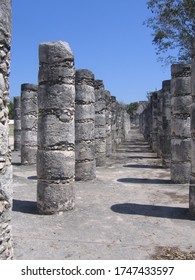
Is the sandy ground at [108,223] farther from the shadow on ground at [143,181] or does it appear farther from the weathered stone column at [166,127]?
the weathered stone column at [166,127]

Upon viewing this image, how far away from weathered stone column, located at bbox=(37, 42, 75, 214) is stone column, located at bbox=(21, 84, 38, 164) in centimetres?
706

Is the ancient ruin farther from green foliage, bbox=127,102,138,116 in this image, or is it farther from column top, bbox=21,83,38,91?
green foliage, bbox=127,102,138,116

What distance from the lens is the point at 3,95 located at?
3594 mm

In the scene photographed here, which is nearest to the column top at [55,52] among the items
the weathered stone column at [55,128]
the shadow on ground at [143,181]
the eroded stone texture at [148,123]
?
the weathered stone column at [55,128]

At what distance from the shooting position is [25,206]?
305 inches

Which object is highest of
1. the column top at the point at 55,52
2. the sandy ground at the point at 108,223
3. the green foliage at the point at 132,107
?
the green foliage at the point at 132,107

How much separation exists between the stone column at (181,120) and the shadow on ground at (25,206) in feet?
15.6

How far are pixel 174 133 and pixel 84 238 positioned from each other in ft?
20.3

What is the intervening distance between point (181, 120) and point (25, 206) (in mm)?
5490

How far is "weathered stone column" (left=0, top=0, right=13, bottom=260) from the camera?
3.51 m

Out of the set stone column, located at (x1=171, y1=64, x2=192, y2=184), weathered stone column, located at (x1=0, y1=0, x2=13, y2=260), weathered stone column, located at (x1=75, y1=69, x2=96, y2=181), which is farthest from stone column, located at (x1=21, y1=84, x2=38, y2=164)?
weathered stone column, located at (x1=0, y1=0, x2=13, y2=260)

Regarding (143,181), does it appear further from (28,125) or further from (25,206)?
(28,125)

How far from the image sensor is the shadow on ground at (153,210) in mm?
7085

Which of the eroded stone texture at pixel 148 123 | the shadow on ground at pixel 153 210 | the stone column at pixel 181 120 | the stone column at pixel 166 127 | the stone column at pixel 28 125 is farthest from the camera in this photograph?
the eroded stone texture at pixel 148 123
